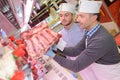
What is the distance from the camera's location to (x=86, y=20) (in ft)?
7.34

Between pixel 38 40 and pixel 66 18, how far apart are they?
1.33 meters

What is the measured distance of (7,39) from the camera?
2.03 m

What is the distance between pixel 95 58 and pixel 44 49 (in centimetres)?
45

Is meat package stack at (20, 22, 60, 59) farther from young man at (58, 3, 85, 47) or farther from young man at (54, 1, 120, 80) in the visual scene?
young man at (58, 3, 85, 47)

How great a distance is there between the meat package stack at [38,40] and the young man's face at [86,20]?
0.24 meters

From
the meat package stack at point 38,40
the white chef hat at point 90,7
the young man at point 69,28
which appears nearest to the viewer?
the meat package stack at point 38,40

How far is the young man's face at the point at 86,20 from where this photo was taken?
7.34 feet

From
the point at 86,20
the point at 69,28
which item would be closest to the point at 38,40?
the point at 86,20

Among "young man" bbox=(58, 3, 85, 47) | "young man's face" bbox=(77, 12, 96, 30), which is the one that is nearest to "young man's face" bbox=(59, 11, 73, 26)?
"young man" bbox=(58, 3, 85, 47)

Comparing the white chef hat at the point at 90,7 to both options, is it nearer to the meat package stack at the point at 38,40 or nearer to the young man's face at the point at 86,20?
the young man's face at the point at 86,20

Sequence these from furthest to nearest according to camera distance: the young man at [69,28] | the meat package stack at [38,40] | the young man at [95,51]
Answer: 1. the young man at [69,28]
2. the young man at [95,51]
3. the meat package stack at [38,40]

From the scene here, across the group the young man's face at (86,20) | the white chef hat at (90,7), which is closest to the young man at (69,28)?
the white chef hat at (90,7)

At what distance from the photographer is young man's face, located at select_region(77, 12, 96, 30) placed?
88.1 inches

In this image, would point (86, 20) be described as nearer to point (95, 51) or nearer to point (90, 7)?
point (90, 7)
